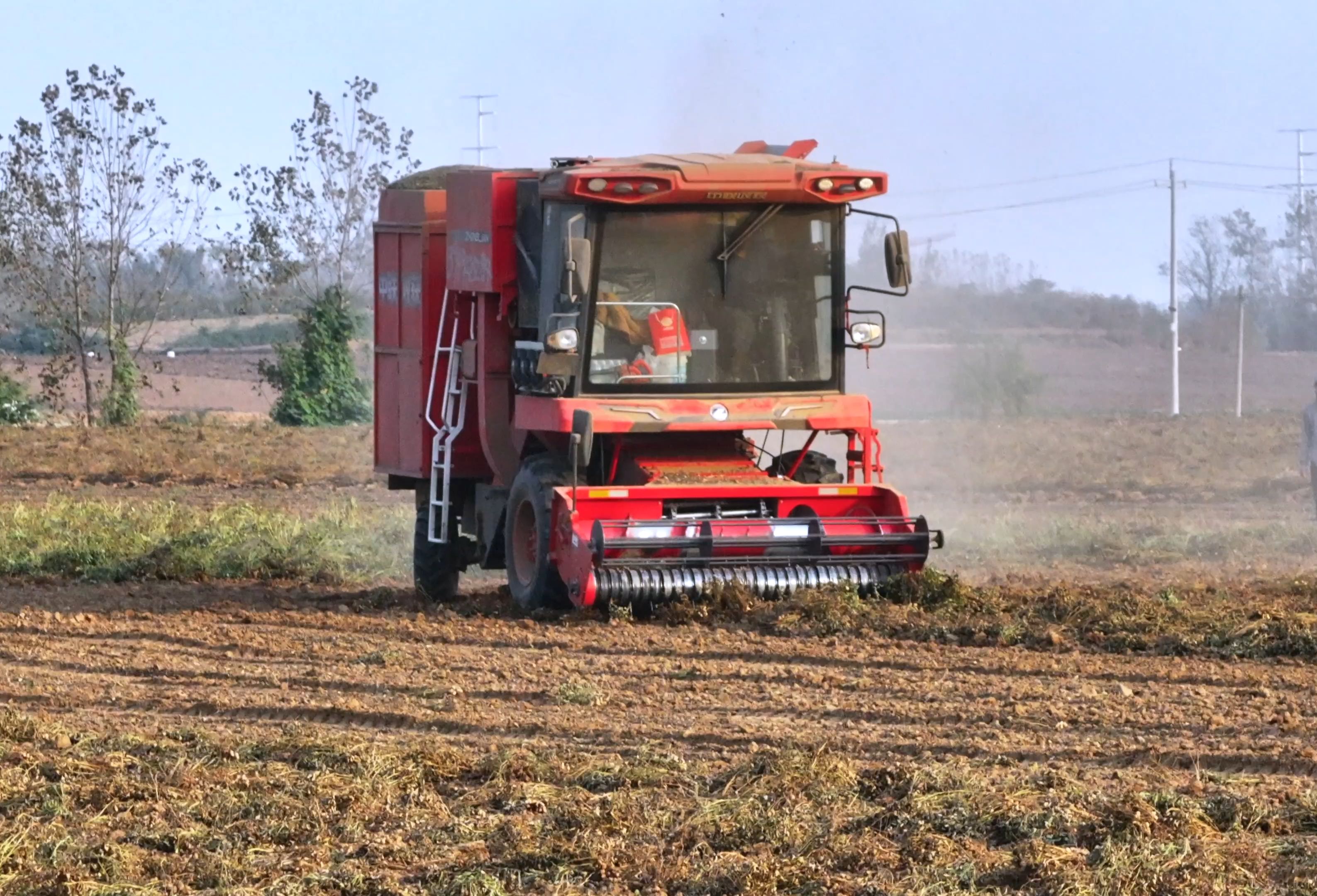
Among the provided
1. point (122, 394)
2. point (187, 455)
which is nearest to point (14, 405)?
point (122, 394)

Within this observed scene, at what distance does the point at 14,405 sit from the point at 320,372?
212 inches

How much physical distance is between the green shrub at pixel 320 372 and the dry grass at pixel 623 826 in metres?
25.8

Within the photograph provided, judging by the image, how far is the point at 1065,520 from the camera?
17.1m

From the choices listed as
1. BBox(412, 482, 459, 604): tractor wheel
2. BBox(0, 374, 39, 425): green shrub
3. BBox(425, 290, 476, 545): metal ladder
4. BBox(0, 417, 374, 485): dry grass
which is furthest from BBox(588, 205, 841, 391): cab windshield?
BBox(0, 374, 39, 425): green shrub

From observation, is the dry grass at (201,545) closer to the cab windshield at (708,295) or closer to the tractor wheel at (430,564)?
the tractor wheel at (430,564)

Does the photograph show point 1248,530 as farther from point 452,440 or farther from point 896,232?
point 452,440

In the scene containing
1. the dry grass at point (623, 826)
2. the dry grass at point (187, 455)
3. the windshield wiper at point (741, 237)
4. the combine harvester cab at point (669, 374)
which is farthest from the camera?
the dry grass at point (187, 455)

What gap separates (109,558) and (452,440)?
374cm

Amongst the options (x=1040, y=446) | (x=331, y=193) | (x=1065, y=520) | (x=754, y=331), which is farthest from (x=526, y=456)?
(x=331, y=193)

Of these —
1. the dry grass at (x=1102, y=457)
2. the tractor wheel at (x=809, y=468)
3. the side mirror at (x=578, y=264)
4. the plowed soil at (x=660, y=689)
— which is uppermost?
the side mirror at (x=578, y=264)

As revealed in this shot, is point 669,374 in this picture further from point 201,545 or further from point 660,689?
point 201,545

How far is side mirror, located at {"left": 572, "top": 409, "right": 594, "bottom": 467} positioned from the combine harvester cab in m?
0.01

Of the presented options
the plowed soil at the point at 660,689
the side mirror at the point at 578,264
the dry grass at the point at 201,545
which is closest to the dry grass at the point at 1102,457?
the dry grass at the point at 201,545

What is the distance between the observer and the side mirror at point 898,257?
37.1ft
